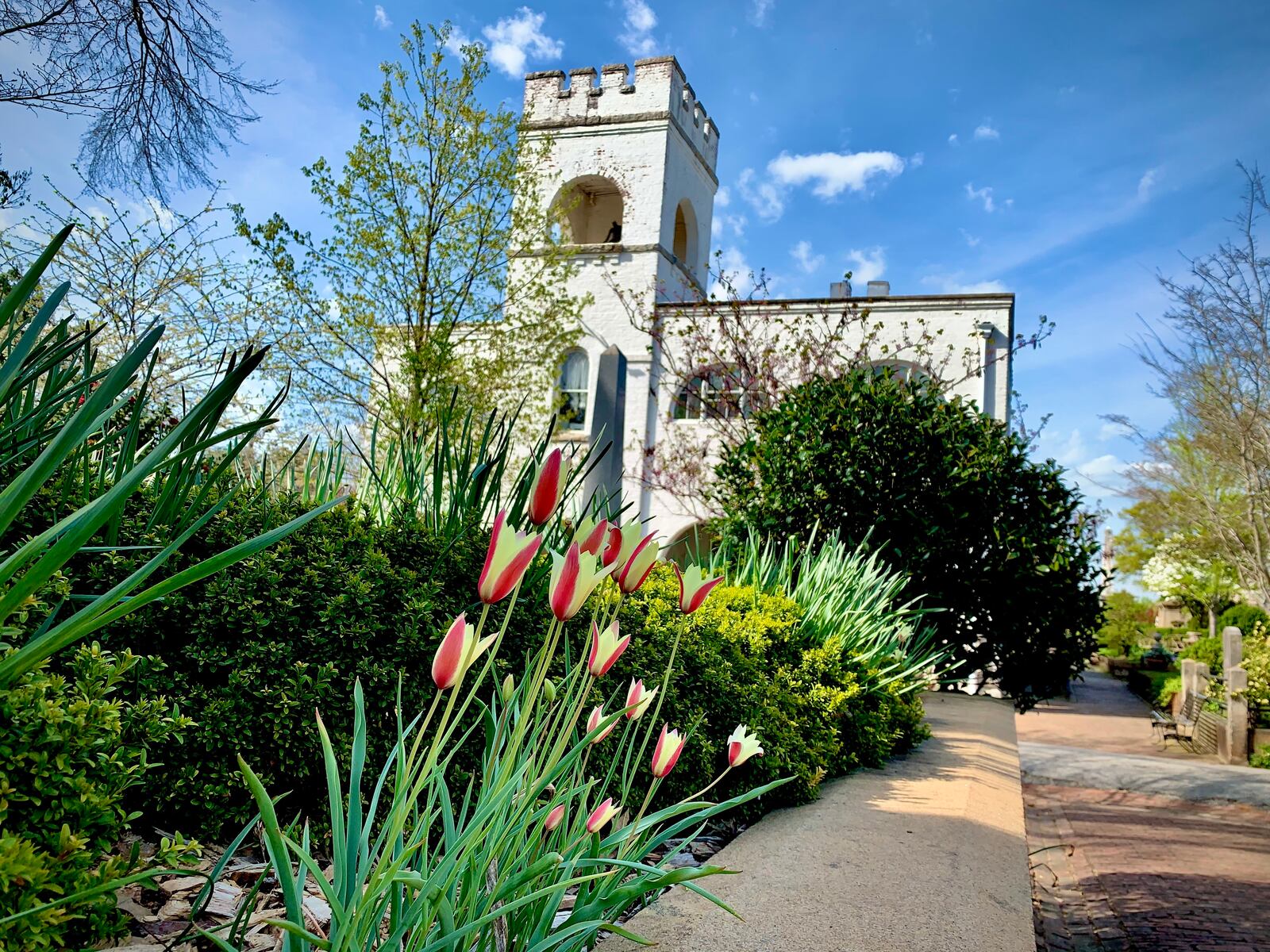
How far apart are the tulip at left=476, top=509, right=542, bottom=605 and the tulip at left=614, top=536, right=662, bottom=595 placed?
0.46m

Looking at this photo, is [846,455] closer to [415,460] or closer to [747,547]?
[747,547]

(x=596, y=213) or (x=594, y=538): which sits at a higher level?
(x=596, y=213)

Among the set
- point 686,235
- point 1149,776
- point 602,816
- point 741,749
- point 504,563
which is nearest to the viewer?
point 504,563

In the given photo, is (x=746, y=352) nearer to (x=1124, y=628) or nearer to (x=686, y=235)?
(x=686, y=235)

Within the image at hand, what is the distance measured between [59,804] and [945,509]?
21.1 ft

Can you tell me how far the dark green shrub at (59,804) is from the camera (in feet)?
3.73

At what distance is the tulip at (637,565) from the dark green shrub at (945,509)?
5.02 metres

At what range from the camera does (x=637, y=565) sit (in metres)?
1.63

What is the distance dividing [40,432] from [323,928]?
3.68 ft

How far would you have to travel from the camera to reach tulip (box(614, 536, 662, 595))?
1.61 m

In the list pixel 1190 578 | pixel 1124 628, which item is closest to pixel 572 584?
pixel 1190 578

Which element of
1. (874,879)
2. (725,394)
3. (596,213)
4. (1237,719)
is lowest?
(1237,719)

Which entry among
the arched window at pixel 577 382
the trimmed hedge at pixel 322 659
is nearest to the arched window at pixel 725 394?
the arched window at pixel 577 382

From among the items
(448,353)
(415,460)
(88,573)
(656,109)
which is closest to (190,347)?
(448,353)
